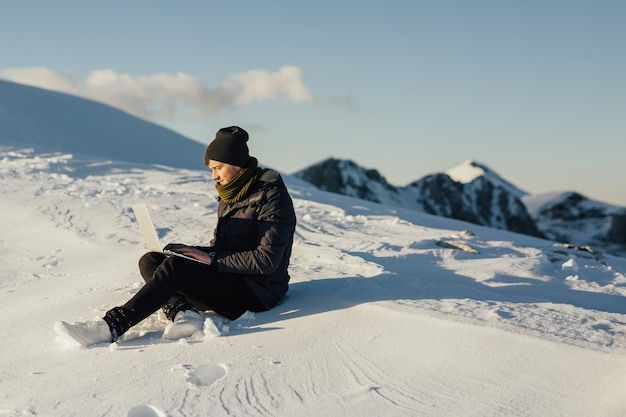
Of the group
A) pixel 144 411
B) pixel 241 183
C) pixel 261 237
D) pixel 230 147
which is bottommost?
pixel 144 411

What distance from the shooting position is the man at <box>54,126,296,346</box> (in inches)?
133

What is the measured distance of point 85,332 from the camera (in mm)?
3289

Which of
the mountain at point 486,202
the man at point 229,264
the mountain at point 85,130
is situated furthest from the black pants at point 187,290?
the mountain at point 486,202

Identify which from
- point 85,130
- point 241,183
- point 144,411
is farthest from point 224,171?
point 85,130

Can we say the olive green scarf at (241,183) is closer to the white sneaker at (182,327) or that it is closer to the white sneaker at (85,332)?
the white sneaker at (182,327)

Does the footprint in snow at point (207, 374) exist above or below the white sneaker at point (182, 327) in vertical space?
below

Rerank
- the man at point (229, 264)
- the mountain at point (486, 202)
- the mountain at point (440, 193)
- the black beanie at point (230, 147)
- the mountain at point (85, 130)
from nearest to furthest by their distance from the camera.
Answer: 1. the man at point (229, 264)
2. the black beanie at point (230, 147)
3. the mountain at point (85, 130)
4. the mountain at point (440, 193)
5. the mountain at point (486, 202)

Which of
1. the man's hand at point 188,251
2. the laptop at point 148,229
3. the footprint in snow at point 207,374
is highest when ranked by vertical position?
the laptop at point 148,229

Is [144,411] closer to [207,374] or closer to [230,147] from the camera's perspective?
[207,374]

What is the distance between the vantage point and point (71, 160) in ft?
40.2

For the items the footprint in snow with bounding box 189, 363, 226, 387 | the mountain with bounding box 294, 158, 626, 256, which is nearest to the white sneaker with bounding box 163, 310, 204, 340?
the footprint in snow with bounding box 189, 363, 226, 387

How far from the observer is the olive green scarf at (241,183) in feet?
12.0

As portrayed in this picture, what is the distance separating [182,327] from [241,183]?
2.88 ft

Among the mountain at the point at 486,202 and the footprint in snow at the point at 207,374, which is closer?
the footprint in snow at the point at 207,374
